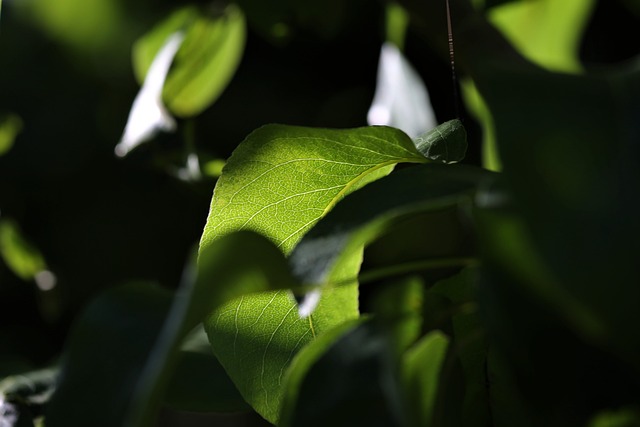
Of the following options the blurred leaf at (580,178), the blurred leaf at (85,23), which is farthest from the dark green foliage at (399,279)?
the blurred leaf at (85,23)

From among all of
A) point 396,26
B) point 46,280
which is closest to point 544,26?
point 396,26

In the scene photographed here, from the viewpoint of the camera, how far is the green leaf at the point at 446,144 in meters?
0.41

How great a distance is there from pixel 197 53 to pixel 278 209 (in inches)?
18.1

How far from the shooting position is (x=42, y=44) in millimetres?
1295

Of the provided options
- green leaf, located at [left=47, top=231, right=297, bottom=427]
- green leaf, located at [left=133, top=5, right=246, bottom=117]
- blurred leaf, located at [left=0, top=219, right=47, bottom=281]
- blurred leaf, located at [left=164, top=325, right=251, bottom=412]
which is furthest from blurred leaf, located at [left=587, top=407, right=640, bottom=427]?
blurred leaf, located at [left=0, top=219, right=47, bottom=281]

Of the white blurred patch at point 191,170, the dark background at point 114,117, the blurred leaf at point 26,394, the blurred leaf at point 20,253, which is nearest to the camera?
the blurred leaf at point 26,394

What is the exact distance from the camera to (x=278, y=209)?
391 millimetres

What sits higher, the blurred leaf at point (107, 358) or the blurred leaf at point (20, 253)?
the blurred leaf at point (107, 358)

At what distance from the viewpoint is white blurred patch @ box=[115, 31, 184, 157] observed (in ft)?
2.30

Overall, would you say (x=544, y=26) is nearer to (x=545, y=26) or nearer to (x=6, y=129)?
(x=545, y=26)

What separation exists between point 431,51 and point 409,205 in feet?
3.14

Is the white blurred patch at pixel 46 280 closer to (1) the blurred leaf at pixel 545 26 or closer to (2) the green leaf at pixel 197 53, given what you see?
(2) the green leaf at pixel 197 53

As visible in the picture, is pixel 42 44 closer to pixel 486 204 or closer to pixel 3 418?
pixel 3 418

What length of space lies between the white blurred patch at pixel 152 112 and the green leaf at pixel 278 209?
0.32m
